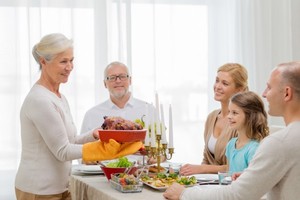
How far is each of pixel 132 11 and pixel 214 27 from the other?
744mm

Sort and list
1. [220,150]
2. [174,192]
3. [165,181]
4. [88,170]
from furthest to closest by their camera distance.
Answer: [220,150] → [88,170] → [165,181] → [174,192]

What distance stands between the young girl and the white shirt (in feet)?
3.61

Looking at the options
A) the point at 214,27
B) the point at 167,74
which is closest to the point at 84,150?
the point at 167,74

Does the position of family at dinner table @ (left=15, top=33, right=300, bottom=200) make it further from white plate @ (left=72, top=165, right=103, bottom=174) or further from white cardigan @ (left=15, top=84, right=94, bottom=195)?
white plate @ (left=72, top=165, right=103, bottom=174)

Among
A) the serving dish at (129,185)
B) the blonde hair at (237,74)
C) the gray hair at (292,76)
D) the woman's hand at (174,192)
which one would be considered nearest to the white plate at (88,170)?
the serving dish at (129,185)

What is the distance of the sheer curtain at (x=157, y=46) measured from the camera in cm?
418

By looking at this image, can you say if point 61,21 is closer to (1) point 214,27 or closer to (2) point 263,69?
(1) point 214,27

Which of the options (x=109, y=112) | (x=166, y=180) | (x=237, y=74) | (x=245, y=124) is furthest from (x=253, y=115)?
(x=109, y=112)

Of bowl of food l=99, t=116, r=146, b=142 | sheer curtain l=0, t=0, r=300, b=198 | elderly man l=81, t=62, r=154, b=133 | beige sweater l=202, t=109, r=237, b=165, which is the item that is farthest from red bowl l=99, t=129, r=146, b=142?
sheer curtain l=0, t=0, r=300, b=198

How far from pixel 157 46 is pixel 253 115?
6.18 feet

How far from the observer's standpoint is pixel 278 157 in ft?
5.83

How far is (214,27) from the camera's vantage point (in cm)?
471

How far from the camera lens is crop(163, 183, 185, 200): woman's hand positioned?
6.86 ft

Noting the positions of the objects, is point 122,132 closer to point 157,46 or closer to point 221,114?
point 221,114
